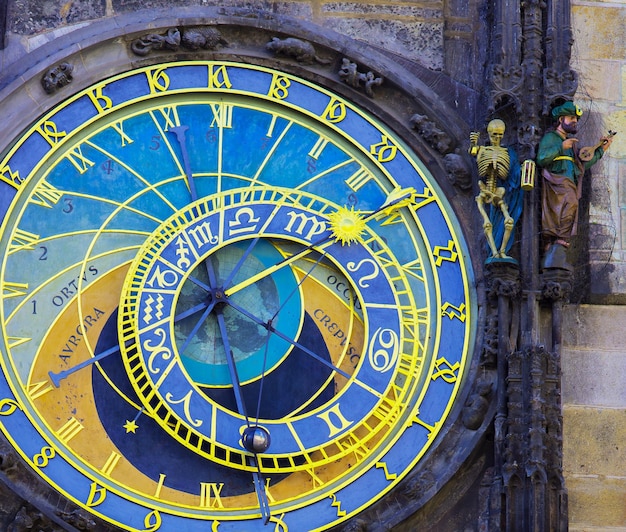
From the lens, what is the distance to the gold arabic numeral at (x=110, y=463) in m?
9.27

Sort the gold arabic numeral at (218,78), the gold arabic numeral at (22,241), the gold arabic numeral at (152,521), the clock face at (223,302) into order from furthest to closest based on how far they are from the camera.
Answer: the gold arabic numeral at (218,78) → the gold arabic numeral at (22,241) → the clock face at (223,302) → the gold arabic numeral at (152,521)

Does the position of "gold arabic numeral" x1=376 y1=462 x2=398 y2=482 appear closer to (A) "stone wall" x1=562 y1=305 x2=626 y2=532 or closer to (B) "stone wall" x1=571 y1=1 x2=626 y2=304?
(A) "stone wall" x1=562 y1=305 x2=626 y2=532

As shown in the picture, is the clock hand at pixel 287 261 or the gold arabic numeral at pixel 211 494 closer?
the gold arabic numeral at pixel 211 494

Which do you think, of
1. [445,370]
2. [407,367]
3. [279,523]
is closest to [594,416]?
[445,370]

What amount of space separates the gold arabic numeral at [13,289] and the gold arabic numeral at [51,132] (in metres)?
0.68

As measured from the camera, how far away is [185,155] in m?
9.74

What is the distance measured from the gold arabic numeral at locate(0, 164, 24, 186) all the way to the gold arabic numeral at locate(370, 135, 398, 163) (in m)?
1.61

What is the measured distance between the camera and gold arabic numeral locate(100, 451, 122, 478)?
9266 mm

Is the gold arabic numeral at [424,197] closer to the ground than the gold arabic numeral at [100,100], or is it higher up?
closer to the ground

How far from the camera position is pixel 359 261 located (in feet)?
31.7

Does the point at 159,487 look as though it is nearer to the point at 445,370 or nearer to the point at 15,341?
the point at 15,341

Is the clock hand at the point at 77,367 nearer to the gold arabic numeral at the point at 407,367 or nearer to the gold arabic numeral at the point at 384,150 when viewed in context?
the gold arabic numeral at the point at 407,367

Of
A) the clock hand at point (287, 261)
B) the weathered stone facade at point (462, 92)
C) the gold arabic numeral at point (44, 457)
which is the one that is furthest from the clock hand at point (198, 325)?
the weathered stone facade at point (462, 92)

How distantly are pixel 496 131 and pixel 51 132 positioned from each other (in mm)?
2012
